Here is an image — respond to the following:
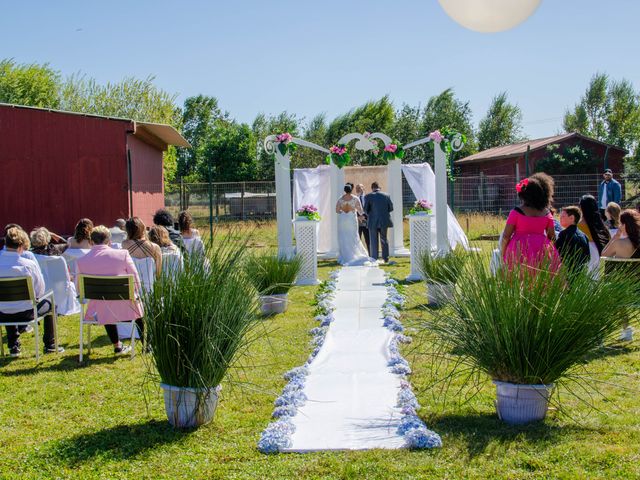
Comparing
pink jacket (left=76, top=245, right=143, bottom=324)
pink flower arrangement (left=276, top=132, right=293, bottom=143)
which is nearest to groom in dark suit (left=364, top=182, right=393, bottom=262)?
pink flower arrangement (left=276, top=132, right=293, bottom=143)

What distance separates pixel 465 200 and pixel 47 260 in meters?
17.0

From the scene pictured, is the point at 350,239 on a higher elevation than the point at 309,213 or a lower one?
lower

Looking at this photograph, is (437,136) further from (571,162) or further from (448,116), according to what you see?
(448,116)

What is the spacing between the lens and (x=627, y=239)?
7.04 metres

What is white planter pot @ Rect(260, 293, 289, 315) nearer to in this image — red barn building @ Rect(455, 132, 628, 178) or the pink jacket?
the pink jacket

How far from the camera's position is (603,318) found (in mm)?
4312

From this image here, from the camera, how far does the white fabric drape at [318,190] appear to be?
17453 millimetres

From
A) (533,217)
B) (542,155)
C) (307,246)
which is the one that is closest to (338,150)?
(307,246)

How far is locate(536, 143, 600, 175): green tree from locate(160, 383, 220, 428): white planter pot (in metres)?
28.1

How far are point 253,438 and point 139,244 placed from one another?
3.49m

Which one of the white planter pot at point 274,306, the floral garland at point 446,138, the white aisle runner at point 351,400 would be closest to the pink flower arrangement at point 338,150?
the floral garland at point 446,138

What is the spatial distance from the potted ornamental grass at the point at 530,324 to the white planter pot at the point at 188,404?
1591mm

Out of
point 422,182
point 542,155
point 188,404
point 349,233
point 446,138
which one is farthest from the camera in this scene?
point 542,155

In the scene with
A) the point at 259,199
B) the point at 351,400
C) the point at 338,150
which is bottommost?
the point at 351,400
